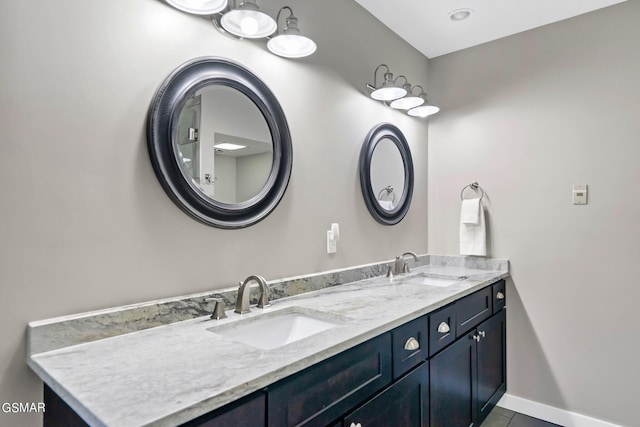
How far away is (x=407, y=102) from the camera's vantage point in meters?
2.43

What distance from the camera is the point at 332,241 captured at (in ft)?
6.67

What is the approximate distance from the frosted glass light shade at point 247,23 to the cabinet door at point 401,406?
140 centimetres

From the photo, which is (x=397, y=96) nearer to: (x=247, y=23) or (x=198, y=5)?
(x=247, y=23)

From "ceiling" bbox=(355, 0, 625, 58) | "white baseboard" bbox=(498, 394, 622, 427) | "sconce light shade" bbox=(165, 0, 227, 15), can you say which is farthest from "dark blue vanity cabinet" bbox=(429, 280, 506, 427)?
"ceiling" bbox=(355, 0, 625, 58)

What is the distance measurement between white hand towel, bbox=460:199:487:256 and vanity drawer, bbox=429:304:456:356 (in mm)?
958

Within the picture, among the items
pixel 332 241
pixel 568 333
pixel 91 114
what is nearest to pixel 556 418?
pixel 568 333

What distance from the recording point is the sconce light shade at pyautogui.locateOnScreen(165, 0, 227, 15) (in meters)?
1.30

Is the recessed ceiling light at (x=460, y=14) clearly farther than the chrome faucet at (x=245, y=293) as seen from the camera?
Yes

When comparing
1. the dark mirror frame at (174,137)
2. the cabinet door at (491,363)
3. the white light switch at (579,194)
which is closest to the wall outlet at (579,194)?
the white light switch at (579,194)

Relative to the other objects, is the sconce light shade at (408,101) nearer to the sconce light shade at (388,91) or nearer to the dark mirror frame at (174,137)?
the sconce light shade at (388,91)

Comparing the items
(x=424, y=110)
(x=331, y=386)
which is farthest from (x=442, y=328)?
(x=424, y=110)

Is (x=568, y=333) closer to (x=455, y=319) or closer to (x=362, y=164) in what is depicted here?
(x=455, y=319)

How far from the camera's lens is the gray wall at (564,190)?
2.22 meters

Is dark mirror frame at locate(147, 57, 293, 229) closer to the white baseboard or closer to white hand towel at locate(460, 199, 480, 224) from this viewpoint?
white hand towel at locate(460, 199, 480, 224)
